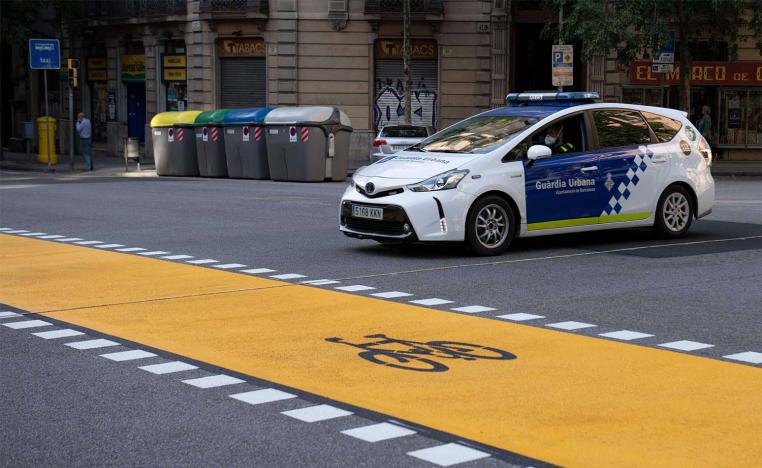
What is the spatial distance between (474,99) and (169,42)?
11002mm

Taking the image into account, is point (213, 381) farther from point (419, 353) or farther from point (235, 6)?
point (235, 6)

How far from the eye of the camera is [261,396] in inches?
258

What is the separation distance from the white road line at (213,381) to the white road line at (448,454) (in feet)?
5.64

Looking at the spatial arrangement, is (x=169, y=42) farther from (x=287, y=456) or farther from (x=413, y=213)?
(x=287, y=456)

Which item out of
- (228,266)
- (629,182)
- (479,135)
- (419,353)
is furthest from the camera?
(629,182)

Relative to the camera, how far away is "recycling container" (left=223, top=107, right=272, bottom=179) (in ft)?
98.9

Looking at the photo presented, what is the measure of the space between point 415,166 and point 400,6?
89.7 ft

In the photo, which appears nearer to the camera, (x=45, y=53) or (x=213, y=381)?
(x=213, y=381)

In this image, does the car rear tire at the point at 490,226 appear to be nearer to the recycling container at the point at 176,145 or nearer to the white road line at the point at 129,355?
the white road line at the point at 129,355

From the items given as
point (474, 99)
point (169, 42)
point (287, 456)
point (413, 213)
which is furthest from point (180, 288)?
point (169, 42)

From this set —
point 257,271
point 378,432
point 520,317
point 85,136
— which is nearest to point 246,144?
point 85,136

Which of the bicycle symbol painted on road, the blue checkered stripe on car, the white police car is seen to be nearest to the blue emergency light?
the white police car

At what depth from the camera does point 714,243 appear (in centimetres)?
1409

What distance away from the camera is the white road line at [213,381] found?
684 cm
